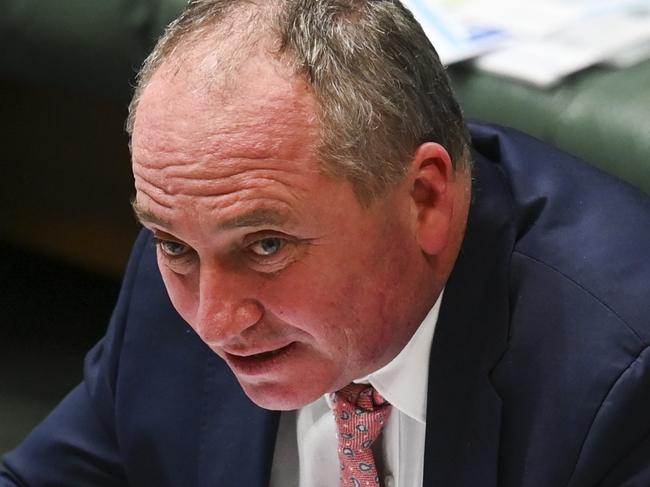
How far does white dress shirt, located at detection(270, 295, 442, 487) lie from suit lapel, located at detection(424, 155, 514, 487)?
2 centimetres

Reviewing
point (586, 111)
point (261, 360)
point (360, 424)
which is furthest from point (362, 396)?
point (586, 111)

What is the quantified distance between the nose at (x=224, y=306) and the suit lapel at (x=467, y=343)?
19 centimetres

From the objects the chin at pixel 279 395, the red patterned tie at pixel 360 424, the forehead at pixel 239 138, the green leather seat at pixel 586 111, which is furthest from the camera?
the green leather seat at pixel 586 111

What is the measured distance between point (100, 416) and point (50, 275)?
76 cm

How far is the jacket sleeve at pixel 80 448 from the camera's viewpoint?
1296 millimetres

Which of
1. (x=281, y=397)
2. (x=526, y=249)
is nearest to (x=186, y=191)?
(x=281, y=397)

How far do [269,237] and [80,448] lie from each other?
475mm

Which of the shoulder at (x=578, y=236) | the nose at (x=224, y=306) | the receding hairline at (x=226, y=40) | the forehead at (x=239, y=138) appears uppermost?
the receding hairline at (x=226, y=40)

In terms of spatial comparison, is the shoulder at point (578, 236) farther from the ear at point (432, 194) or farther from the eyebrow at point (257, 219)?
the eyebrow at point (257, 219)

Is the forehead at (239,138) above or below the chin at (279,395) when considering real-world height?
above

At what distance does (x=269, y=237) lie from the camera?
3.07ft

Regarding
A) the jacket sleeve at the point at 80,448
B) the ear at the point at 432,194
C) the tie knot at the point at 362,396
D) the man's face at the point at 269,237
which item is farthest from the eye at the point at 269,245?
the jacket sleeve at the point at 80,448

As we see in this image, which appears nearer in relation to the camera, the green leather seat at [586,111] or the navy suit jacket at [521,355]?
the navy suit jacket at [521,355]

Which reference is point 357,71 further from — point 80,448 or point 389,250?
point 80,448
